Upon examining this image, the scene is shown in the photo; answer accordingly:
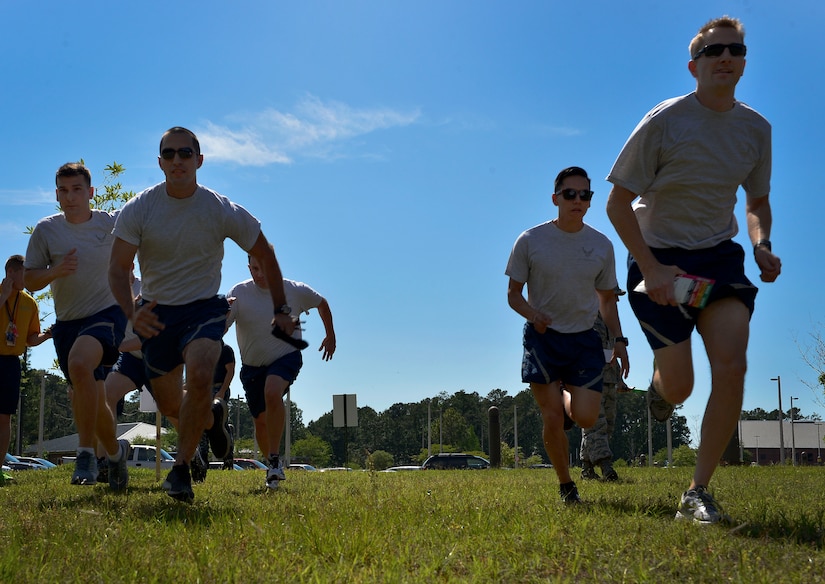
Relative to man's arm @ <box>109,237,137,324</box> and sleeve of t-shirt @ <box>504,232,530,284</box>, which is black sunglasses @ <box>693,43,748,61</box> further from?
man's arm @ <box>109,237,137,324</box>

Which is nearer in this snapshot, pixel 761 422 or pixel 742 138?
pixel 742 138

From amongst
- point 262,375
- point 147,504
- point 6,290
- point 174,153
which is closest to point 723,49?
point 174,153

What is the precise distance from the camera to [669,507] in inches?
220

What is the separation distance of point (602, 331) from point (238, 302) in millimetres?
4264

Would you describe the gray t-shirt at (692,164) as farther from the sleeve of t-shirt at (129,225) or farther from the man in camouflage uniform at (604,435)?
the man in camouflage uniform at (604,435)

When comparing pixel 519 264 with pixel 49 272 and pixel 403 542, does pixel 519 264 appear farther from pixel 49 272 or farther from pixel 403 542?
pixel 49 272

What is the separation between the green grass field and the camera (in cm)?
343

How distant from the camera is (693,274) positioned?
17.1ft

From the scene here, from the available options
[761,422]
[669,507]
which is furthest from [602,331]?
[761,422]

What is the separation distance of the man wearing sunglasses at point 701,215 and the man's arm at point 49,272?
16.0ft

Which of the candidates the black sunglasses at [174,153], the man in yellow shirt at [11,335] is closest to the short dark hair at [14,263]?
the man in yellow shirt at [11,335]

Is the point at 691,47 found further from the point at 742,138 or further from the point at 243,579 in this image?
the point at 243,579

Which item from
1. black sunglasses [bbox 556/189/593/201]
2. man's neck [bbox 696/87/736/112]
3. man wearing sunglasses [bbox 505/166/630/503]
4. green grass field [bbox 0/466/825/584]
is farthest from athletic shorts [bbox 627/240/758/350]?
black sunglasses [bbox 556/189/593/201]

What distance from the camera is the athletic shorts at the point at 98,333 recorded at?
26.3ft
